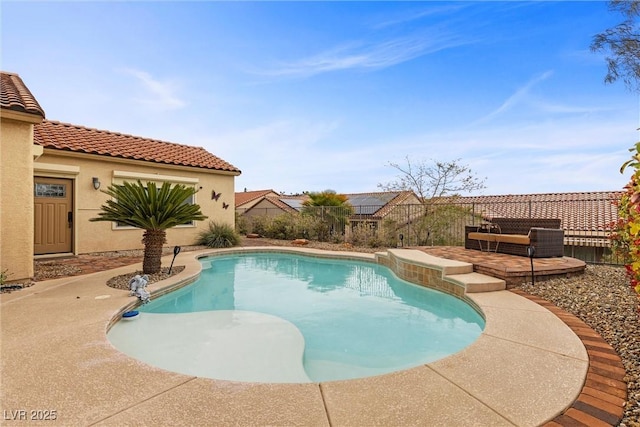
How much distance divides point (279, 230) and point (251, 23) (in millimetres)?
9658

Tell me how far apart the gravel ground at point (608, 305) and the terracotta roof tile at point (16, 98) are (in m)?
3.79

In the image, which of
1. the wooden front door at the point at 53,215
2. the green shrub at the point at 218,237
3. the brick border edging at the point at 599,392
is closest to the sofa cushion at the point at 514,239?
the brick border edging at the point at 599,392

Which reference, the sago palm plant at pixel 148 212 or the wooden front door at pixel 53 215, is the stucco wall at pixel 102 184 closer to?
the wooden front door at pixel 53 215

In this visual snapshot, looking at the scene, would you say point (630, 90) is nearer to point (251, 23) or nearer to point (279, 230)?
point (251, 23)

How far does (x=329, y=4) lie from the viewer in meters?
10.5

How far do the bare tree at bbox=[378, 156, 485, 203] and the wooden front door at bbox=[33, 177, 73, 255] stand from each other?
12997 millimetres

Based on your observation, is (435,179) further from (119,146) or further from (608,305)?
(119,146)

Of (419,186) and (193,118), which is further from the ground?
(193,118)

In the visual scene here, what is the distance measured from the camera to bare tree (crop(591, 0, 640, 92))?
23.0 ft

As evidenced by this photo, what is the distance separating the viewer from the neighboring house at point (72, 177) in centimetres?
611

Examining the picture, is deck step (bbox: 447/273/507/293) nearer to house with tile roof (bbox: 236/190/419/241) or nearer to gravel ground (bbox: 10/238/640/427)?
gravel ground (bbox: 10/238/640/427)

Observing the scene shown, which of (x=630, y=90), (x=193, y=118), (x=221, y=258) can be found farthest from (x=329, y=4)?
(x=221, y=258)

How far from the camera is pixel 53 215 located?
10195 mm

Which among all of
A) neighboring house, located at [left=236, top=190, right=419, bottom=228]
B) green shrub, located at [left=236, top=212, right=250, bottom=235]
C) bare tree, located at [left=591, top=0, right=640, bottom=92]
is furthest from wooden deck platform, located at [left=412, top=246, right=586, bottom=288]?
green shrub, located at [left=236, top=212, right=250, bottom=235]
